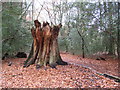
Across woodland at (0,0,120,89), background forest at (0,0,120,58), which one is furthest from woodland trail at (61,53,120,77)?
background forest at (0,0,120,58)

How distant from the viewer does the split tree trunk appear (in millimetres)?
6227

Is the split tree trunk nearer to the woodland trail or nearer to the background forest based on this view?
the woodland trail

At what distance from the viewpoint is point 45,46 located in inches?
253

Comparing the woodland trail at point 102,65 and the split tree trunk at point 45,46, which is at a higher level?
the split tree trunk at point 45,46

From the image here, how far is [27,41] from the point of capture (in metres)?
9.19

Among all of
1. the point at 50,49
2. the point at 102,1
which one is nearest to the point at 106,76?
the point at 50,49

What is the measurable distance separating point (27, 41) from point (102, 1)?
6.67 metres

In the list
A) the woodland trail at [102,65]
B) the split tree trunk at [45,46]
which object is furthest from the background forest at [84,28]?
the split tree trunk at [45,46]

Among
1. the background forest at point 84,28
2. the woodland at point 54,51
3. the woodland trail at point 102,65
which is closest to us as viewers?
the woodland at point 54,51

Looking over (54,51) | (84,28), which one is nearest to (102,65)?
(84,28)

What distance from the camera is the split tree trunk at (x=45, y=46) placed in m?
6.23

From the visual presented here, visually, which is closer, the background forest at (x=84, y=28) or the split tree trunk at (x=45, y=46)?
the split tree trunk at (x=45, y=46)

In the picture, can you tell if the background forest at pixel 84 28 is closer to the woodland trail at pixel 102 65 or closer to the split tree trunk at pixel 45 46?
the woodland trail at pixel 102 65

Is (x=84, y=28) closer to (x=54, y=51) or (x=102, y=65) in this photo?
(x=102, y=65)
